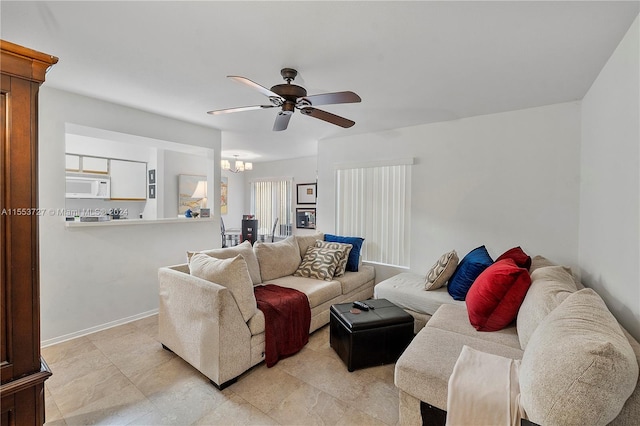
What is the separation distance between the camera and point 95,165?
15.6 ft

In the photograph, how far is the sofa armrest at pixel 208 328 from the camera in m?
2.08

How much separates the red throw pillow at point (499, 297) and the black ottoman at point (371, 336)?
2.00ft

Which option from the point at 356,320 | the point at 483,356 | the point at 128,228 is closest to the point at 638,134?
the point at 483,356

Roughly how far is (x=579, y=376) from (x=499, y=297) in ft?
3.82

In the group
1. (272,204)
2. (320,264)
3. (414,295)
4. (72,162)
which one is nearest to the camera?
(414,295)

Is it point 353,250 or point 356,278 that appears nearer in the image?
point 356,278

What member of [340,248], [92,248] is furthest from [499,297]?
[92,248]

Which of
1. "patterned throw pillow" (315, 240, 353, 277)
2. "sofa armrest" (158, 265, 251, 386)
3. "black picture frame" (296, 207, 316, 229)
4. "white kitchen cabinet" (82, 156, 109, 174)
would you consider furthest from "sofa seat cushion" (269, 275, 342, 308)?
"white kitchen cabinet" (82, 156, 109, 174)

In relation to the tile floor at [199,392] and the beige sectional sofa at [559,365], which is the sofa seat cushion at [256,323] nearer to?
the tile floor at [199,392]

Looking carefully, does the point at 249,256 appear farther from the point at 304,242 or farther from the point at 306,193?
the point at 306,193

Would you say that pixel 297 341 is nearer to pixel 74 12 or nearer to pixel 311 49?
pixel 311 49

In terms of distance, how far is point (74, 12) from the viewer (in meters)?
1.62

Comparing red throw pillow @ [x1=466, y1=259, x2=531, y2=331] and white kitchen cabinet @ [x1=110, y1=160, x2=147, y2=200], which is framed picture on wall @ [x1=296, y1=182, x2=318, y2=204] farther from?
red throw pillow @ [x1=466, y1=259, x2=531, y2=331]

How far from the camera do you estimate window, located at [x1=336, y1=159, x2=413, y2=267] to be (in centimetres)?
403
